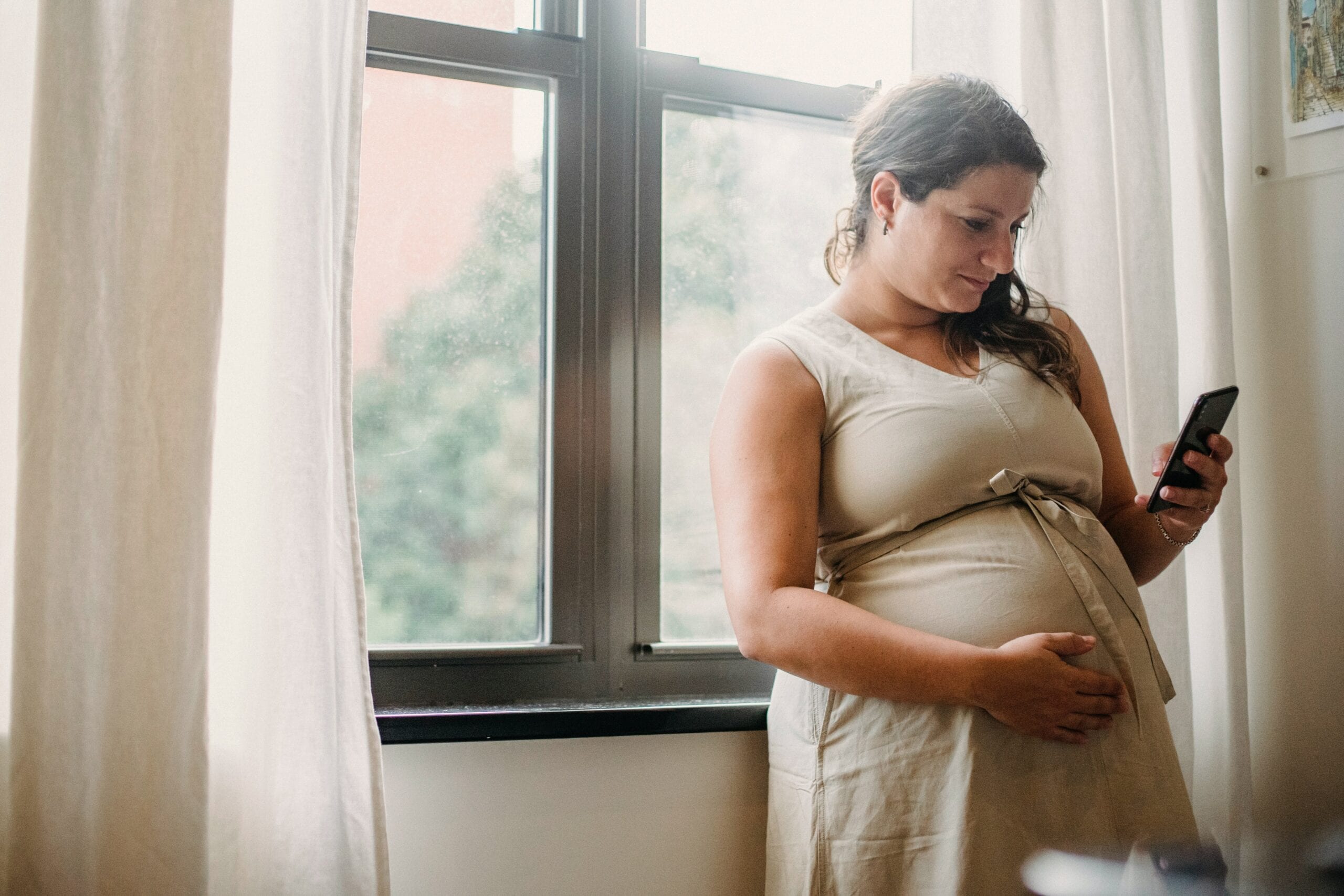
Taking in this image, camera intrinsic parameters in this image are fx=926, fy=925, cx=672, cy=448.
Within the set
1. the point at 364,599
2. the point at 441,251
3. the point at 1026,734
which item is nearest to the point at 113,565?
the point at 364,599

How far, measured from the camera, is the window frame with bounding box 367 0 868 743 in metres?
1.22

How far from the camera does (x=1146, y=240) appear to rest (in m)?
1.41

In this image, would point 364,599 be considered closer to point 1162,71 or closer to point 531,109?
point 531,109

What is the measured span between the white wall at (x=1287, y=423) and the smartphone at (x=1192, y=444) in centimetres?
50

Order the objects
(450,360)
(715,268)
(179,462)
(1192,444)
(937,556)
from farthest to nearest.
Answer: (715,268)
(450,360)
(1192,444)
(937,556)
(179,462)

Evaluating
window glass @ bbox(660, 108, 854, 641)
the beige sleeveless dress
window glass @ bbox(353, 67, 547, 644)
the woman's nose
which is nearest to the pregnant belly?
the beige sleeveless dress

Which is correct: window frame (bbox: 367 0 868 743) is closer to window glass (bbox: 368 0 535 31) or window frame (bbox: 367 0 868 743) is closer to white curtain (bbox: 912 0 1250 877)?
window glass (bbox: 368 0 535 31)

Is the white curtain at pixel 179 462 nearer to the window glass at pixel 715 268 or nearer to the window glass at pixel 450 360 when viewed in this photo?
the window glass at pixel 450 360

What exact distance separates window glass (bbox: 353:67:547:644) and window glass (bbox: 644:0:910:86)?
0.88 feet

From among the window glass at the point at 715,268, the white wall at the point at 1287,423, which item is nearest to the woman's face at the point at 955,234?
the window glass at the point at 715,268

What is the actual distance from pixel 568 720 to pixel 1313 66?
152cm

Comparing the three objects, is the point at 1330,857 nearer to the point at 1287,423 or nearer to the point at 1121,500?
the point at 1121,500

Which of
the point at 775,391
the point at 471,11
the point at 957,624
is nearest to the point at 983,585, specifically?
the point at 957,624

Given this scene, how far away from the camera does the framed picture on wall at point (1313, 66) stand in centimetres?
146
